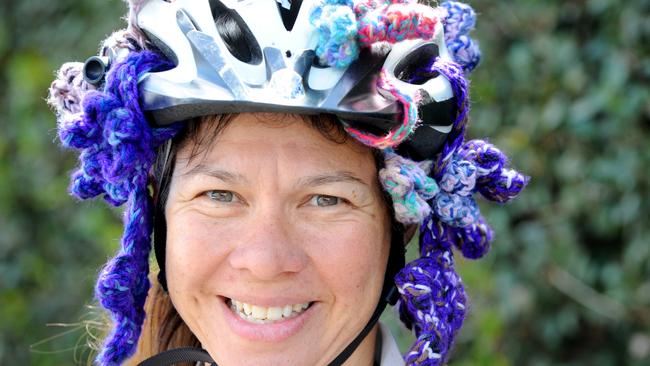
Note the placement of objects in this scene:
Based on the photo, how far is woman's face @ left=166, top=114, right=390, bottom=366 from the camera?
101 inches

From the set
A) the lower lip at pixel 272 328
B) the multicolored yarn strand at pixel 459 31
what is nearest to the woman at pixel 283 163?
the lower lip at pixel 272 328

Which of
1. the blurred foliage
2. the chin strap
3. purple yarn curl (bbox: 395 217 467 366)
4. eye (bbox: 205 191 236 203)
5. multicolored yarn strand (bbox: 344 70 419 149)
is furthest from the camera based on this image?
the blurred foliage

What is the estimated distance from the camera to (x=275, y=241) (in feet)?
8.30

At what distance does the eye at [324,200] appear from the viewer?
8.64 ft

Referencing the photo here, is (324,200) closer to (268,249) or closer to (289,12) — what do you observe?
(268,249)

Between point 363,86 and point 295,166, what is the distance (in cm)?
25

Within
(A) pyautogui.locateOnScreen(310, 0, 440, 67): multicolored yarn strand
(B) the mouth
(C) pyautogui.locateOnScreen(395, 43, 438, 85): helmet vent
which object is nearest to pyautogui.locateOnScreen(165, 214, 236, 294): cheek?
(B) the mouth

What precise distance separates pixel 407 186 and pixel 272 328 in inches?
19.3

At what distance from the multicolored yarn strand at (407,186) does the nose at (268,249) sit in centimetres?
29

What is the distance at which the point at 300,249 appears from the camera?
101 inches

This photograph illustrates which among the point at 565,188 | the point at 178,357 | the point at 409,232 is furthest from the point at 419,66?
the point at 565,188

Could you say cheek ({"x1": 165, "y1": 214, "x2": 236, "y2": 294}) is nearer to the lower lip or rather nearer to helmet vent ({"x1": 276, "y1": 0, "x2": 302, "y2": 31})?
the lower lip

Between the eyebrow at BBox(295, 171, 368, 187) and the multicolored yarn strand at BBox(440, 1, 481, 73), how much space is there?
548 mm

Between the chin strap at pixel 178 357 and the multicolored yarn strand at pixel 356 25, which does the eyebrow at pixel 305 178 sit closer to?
the multicolored yarn strand at pixel 356 25
